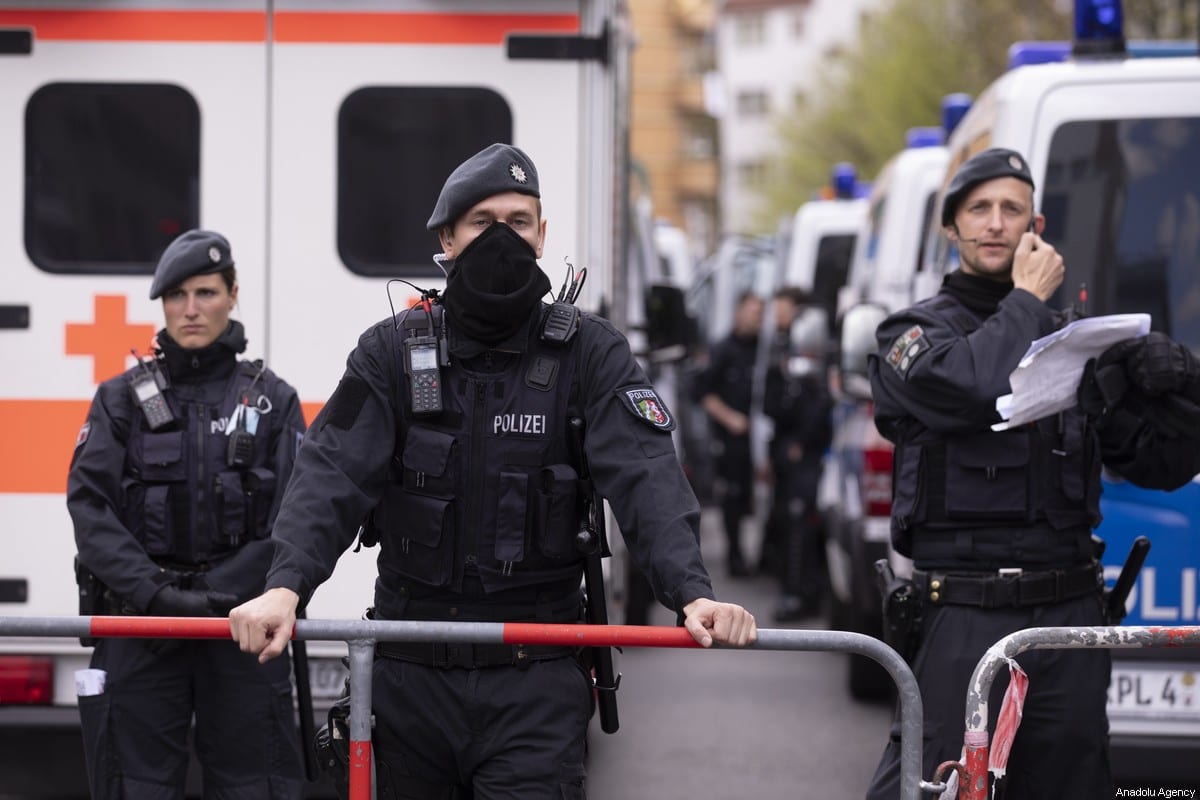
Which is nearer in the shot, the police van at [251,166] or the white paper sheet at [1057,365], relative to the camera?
the white paper sheet at [1057,365]

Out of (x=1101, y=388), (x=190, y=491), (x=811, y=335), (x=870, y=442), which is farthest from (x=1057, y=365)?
(x=811, y=335)

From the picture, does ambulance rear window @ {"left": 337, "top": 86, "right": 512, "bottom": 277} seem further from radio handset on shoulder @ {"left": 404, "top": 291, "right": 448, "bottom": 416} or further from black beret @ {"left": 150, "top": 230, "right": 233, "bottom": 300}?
radio handset on shoulder @ {"left": 404, "top": 291, "right": 448, "bottom": 416}

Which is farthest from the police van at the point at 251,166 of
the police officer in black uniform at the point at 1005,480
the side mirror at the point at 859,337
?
the side mirror at the point at 859,337

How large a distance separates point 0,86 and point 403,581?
2770 millimetres

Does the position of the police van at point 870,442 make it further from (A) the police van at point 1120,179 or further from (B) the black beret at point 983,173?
(B) the black beret at point 983,173

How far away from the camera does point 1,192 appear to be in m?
5.69

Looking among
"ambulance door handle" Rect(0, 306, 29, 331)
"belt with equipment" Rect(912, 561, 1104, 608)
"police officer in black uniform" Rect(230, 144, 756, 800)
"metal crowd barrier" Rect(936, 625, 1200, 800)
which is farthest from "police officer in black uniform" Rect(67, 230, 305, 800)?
"metal crowd barrier" Rect(936, 625, 1200, 800)

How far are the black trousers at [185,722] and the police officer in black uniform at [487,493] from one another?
41.9 inches

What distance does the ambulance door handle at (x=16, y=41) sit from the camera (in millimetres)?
5645

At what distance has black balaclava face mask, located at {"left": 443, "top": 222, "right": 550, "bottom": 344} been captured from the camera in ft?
11.8

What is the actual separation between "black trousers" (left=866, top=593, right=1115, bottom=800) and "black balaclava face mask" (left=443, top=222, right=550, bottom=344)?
4.50ft

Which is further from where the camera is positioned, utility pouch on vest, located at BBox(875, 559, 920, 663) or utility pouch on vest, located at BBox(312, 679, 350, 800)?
utility pouch on vest, located at BBox(875, 559, 920, 663)

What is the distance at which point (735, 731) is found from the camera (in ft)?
26.7

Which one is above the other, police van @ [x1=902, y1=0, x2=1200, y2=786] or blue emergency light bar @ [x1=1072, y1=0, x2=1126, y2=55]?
blue emergency light bar @ [x1=1072, y1=0, x2=1126, y2=55]
